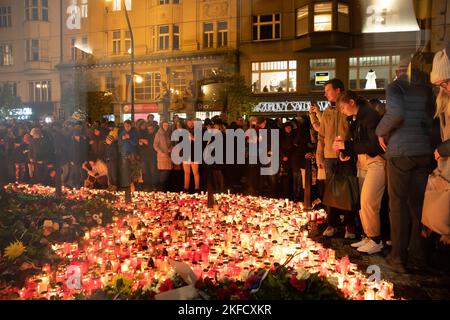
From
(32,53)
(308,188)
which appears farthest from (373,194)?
(32,53)

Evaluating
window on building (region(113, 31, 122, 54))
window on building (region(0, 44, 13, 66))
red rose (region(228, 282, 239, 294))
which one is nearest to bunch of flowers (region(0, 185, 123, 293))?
red rose (region(228, 282, 239, 294))

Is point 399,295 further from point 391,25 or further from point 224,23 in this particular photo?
point 224,23

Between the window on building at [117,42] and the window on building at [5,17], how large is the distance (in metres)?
12.1

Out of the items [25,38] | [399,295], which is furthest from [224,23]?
[399,295]

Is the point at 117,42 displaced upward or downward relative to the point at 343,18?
downward

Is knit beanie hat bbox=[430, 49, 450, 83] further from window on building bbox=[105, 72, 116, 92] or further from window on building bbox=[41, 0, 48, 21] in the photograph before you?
window on building bbox=[41, 0, 48, 21]

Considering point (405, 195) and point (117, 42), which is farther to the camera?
point (117, 42)

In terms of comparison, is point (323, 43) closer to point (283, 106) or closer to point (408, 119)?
point (283, 106)

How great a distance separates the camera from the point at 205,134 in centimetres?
1189

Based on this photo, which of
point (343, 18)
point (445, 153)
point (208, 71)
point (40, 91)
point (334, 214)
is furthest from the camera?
point (40, 91)

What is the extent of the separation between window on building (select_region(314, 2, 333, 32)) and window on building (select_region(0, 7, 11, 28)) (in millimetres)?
28409

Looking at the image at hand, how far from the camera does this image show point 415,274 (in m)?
5.04

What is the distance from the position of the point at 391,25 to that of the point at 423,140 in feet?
89.1

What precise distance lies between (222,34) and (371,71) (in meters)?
10.9
